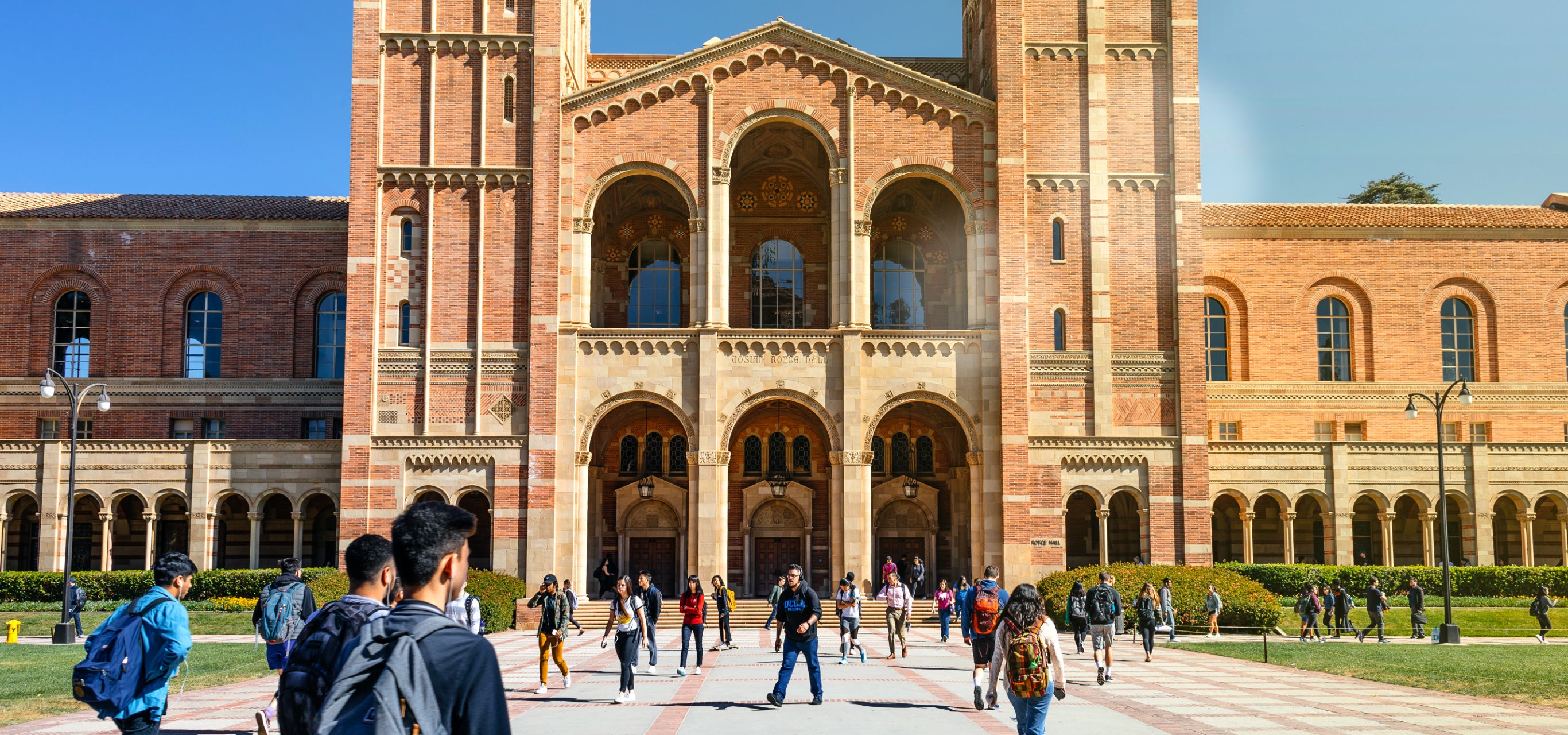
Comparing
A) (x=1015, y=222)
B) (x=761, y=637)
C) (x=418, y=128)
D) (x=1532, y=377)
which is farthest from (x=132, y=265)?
(x=1532, y=377)

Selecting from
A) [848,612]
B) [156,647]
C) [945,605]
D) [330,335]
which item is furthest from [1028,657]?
[330,335]

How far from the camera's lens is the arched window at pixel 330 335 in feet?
141

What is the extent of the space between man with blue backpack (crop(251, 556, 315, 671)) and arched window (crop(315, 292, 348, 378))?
31896mm

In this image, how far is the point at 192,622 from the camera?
104 ft

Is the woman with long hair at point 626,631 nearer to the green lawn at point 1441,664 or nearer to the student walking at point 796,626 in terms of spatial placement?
the student walking at point 796,626

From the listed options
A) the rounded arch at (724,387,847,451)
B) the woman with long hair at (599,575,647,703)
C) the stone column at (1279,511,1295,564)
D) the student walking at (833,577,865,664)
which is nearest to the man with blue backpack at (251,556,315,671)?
the woman with long hair at (599,575,647,703)

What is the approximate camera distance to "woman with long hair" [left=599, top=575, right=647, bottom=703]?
1695 cm

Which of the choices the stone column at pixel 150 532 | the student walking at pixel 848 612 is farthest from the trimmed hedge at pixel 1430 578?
the stone column at pixel 150 532

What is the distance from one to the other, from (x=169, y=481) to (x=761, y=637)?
2001cm

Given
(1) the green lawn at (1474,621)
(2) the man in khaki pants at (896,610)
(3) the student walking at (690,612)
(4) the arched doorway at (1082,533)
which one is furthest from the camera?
(4) the arched doorway at (1082,533)

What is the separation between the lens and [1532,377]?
1748 inches

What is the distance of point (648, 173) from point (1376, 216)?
26.4 metres

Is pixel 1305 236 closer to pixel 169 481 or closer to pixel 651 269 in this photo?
pixel 651 269

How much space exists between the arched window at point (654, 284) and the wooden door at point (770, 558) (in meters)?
7.99
